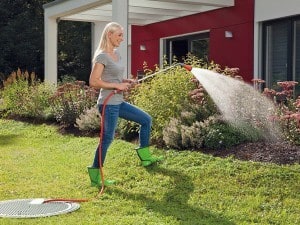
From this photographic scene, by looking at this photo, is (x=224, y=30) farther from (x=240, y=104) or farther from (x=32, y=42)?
(x=32, y=42)

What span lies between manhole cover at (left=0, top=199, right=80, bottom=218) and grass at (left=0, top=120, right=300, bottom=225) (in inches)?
4.8

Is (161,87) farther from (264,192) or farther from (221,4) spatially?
(221,4)

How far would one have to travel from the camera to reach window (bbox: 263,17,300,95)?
449 inches

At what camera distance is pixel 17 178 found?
6656mm

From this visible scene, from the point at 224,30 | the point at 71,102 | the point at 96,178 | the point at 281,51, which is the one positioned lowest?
the point at 96,178

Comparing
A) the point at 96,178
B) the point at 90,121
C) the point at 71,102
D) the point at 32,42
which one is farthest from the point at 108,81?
the point at 32,42

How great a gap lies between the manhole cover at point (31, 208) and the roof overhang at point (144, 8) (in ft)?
26.7

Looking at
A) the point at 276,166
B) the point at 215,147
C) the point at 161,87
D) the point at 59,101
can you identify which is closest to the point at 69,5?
the point at 59,101

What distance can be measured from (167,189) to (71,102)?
237 inches

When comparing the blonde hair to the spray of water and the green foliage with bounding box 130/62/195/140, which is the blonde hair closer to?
the spray of water

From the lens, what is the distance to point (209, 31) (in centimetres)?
1456

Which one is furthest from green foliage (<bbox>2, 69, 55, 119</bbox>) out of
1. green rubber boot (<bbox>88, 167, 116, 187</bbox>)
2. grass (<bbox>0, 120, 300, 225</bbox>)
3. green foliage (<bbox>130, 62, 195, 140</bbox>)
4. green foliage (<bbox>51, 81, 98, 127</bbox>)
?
green rubber boot (<bbox>88, 167, 116, 187</bbox>)

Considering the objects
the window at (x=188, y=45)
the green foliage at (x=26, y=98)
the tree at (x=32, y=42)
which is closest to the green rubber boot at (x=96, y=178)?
the green foliage at (x=26, y=98)

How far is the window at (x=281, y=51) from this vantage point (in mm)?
11406
